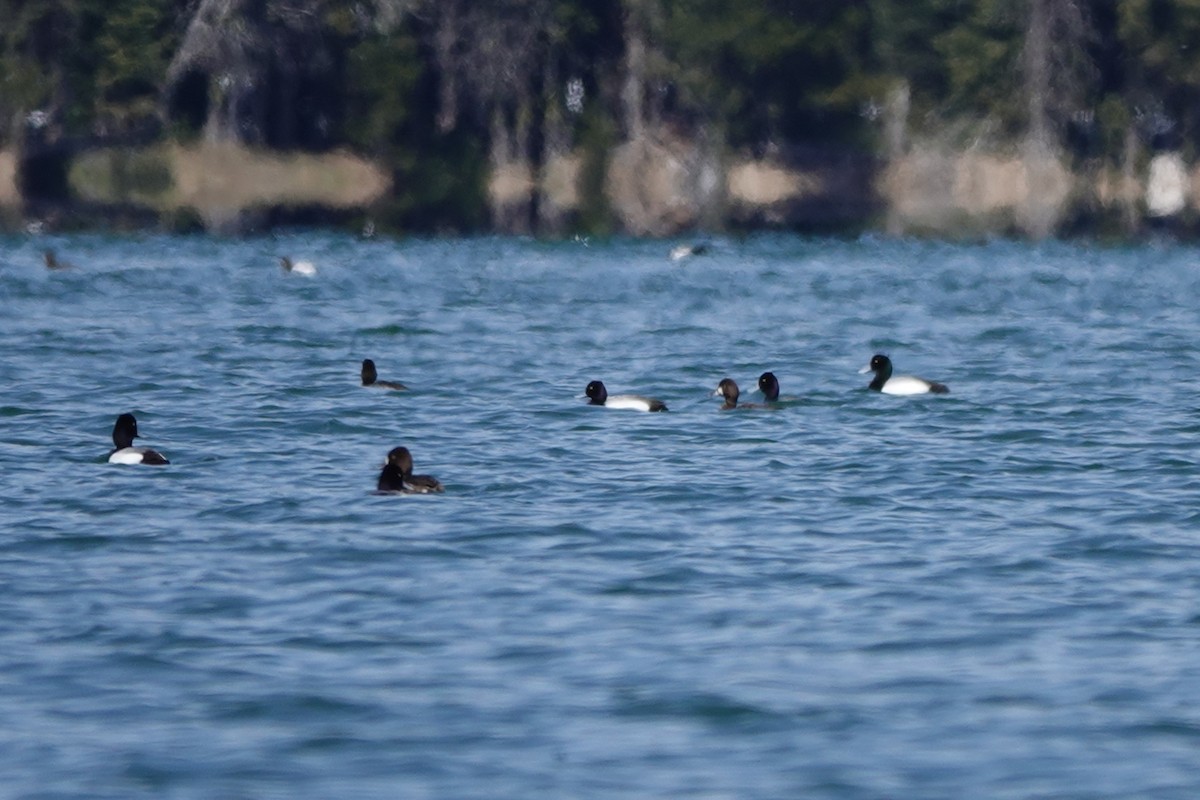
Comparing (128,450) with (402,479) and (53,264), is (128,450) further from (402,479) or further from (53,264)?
(53,264)

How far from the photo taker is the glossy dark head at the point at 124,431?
1505cm

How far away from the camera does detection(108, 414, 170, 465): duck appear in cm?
1487

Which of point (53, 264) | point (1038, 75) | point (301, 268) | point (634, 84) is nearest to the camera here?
point (53, 264)

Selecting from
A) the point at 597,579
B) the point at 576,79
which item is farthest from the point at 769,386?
the point at 576,79

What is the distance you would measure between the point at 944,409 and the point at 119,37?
43.0 meters

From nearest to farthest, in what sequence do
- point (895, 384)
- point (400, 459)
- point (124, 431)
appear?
point (400, 459), point (124, 431), point (895, 384)

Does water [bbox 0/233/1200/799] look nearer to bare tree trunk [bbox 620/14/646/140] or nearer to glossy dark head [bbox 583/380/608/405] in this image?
glossy dark head [bbox 583/380/608/405]

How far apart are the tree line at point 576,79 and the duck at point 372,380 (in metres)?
35.3

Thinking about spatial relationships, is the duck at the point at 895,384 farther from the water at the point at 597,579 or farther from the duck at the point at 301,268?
the duck at the point at 301,268

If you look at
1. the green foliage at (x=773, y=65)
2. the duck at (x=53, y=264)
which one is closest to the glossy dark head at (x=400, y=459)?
the duck at (x=53, y=264)

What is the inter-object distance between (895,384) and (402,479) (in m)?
7.62

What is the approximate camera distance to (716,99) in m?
60.6

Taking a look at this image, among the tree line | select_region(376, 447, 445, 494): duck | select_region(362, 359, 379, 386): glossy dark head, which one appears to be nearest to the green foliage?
the tree line

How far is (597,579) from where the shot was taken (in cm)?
1077
